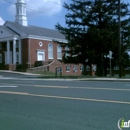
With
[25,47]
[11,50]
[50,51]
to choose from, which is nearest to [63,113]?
[25,47]

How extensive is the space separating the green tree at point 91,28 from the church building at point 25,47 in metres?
14.1

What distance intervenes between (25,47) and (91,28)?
71.5 feet

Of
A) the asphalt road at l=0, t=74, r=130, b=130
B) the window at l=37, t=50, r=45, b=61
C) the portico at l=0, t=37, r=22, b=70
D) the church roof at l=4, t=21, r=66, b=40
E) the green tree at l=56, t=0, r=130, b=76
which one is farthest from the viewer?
the window at l=37, t=50, r=45, b=61

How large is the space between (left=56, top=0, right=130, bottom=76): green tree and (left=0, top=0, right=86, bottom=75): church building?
46.3ft

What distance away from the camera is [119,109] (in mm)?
7980

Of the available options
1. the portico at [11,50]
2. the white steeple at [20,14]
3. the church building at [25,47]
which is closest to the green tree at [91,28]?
the church building at [25,47]

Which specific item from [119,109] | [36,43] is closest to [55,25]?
[36,43]

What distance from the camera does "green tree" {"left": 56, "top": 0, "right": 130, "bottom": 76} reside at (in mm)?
31267

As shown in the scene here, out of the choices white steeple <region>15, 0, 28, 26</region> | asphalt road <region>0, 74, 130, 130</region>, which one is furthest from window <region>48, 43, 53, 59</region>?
asphalt road <region>0, 74, 130, 130</region>

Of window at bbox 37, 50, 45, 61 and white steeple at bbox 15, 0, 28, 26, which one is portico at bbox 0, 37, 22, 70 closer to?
window at bbox 37, 50, 45, 61

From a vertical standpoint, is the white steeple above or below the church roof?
above

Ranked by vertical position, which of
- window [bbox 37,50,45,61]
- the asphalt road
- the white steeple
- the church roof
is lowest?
the asphalt road

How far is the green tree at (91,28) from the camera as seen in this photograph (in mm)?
31267

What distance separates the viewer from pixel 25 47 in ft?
163
